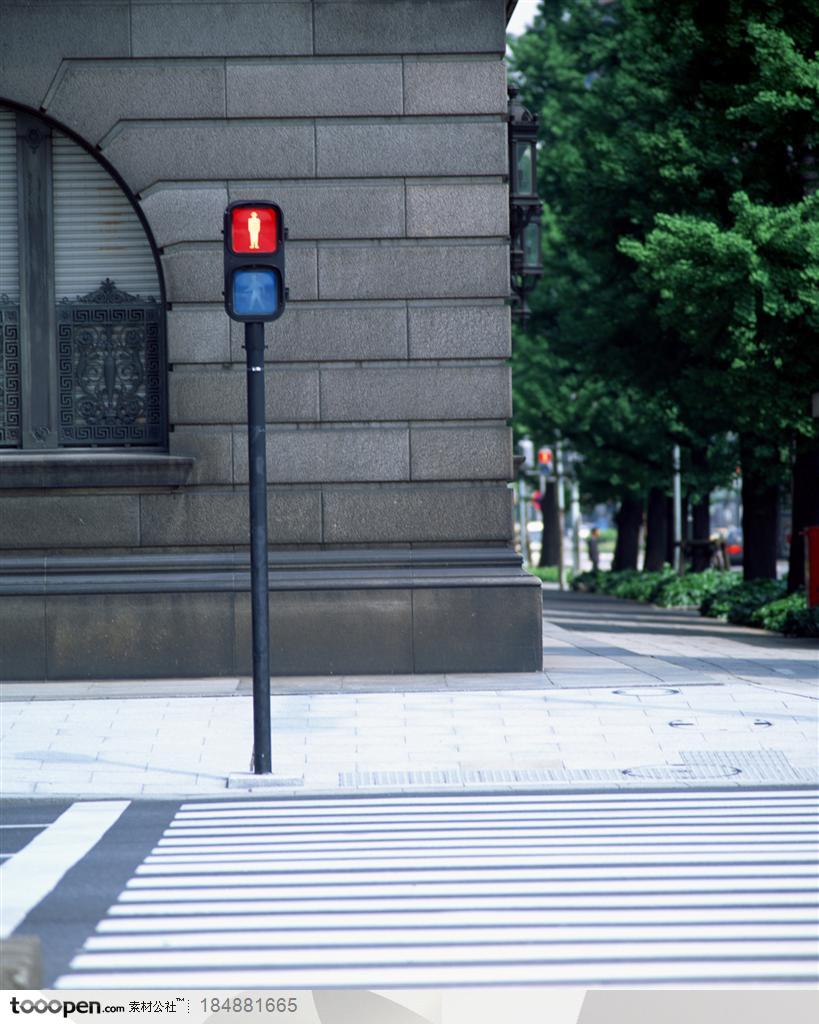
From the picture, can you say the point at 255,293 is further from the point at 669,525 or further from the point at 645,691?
the point at 669,525

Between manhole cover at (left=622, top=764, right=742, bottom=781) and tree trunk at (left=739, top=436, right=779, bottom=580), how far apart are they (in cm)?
2033

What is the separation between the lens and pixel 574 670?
1608 centimetres

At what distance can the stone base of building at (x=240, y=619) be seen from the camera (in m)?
15.8

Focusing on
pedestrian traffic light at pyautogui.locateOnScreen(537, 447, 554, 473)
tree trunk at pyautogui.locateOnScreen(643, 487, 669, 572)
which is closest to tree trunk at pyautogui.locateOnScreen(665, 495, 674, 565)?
tree trunk at pyautogui.locateOnScreen(643, 487, 669, 572)

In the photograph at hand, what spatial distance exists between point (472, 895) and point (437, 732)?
16.4 feet

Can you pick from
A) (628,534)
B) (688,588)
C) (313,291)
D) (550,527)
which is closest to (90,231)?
(313,291)

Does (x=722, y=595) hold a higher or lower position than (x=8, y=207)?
lower

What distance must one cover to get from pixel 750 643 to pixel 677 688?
766cm

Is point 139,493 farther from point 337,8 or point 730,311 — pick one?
point 730,311

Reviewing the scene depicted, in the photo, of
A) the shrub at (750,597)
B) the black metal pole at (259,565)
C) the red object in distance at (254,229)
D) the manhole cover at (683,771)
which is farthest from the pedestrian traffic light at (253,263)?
the shrub at (750,597)

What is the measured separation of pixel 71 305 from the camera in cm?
1648

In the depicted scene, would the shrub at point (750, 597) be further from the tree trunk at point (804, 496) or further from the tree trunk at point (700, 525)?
the tree trunk at point (700, 525)

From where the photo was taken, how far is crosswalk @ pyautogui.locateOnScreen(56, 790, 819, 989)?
601 centimetres

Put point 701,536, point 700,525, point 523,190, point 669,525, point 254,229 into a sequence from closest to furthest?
point 254,229
point 523,190
point 701,536
point 700,525
point 669,525
